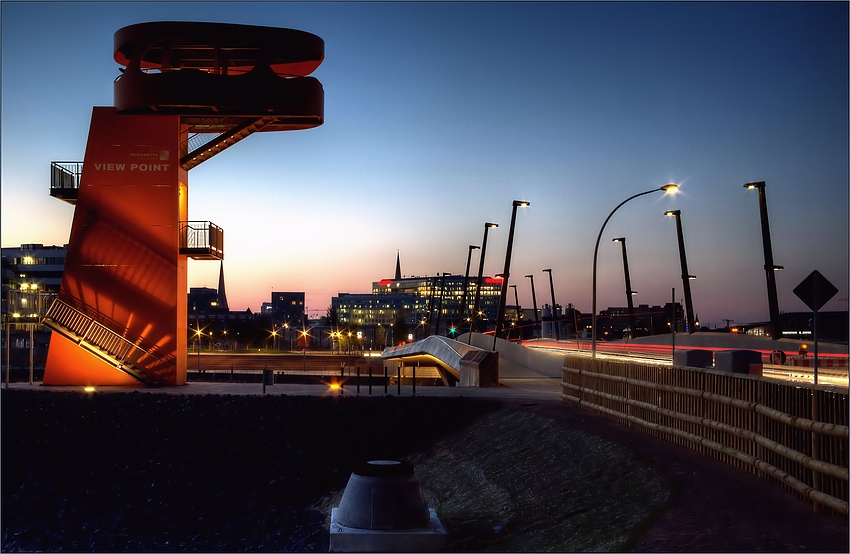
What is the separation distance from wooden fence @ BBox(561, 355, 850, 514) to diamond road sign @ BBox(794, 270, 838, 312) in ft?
12.3

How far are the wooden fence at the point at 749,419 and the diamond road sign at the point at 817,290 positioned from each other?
3.76 m

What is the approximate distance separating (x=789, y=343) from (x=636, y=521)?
Answer: 34760mm

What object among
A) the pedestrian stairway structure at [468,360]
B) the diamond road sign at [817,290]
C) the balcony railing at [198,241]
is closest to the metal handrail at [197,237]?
the balcony railing at [198,241]

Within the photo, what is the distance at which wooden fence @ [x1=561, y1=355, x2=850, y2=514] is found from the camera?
9.78 metres

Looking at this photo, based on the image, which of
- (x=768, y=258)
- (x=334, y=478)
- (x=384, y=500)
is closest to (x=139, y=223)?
(x=334, y=478)

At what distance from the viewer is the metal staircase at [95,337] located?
32594mm

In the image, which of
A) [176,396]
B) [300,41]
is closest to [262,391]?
[176,396]

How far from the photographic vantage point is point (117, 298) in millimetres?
33156

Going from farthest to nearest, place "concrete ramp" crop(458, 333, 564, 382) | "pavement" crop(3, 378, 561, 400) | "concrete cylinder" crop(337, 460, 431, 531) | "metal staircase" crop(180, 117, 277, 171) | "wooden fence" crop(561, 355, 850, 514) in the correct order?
"concrete ramp" crop(458, 333, 564, 382) → "metal staircase" crop(180, 117, 277, 171) → "pavement" crop(3, 378, 561, 400) → "concrete cylinder" crop(337, 460, 431, 531) → "wooden fence" crop(561, 355, 850, 514)

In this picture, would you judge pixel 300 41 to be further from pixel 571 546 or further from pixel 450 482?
pixel 571 546

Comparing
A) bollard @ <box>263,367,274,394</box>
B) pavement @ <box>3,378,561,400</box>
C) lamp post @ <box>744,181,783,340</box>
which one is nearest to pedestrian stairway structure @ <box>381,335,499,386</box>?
pavement @ <box>3,378,561,400</box>

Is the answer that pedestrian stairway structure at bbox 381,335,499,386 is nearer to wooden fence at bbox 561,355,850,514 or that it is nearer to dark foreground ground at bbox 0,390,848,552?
dark foreground ground at bbox 0,390,848,552

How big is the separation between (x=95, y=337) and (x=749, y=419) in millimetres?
27707

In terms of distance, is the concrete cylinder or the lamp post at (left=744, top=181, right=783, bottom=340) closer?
the concrete cylinder
